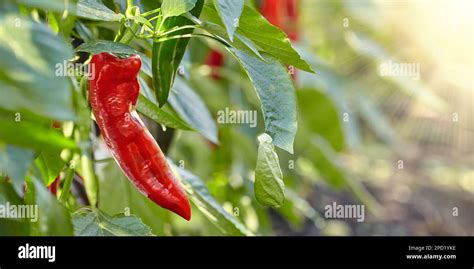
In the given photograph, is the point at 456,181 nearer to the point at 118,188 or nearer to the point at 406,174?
the point at 406,174

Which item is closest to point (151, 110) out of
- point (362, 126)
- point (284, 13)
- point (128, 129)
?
point (128, 129)

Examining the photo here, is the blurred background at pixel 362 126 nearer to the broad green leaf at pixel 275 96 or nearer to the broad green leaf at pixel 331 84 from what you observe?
the broad green leaf at pixel 331 84

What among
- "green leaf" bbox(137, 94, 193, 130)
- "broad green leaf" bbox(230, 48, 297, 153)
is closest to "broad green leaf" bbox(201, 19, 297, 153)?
"broad green leaf" bbox(230, 48, 297, 153)

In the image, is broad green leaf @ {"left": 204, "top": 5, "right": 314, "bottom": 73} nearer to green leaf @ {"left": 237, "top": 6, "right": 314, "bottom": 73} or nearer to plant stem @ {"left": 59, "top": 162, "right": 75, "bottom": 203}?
green leaf @ {"left": 237, "top": 6, "right": 314, "bottom": 73}
